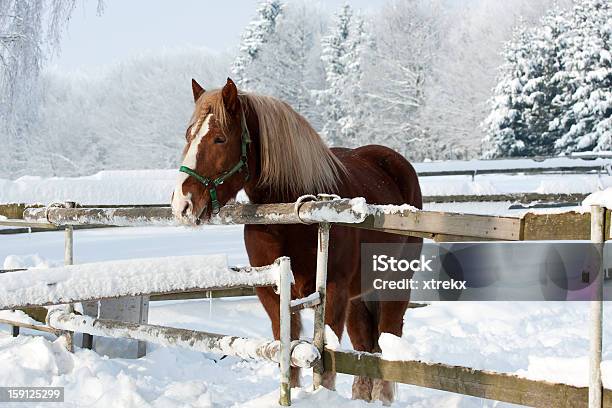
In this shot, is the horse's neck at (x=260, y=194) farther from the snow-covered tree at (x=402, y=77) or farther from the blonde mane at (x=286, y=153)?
the snow-covered tree at (x=402, y=77)

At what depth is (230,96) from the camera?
3.60 m

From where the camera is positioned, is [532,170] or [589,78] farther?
[589,78]

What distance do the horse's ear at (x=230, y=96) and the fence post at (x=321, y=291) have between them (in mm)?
823

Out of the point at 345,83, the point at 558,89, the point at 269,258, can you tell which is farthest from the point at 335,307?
the point at 345,83

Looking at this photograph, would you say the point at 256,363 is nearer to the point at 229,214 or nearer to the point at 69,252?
the point at 69,252

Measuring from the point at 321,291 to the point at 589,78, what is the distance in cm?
3012

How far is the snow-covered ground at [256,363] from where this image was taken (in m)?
3.53

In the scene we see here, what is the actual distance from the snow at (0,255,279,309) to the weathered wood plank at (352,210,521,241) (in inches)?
25.3

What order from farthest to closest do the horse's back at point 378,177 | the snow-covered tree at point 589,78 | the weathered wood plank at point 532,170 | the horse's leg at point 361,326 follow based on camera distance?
the snow-covered tree at point 589,78
the weathered wood plank at point 532,170
the horse's leg at point 361,326
the horse's back at point 378,177

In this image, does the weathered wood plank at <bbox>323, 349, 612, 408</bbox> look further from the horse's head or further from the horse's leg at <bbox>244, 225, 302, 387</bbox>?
the horse's head

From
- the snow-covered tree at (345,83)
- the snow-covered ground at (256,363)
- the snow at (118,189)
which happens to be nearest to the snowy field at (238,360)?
the snow-covered ground at (256,363)

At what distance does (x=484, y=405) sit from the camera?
369 centimetres

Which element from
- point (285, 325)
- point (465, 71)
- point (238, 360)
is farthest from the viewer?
point (465, 71)

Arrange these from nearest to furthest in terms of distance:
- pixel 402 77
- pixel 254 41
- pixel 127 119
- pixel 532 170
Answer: pixel 532 170 < pixel 402 77 < pixel 254 41 < pixel 127 119
